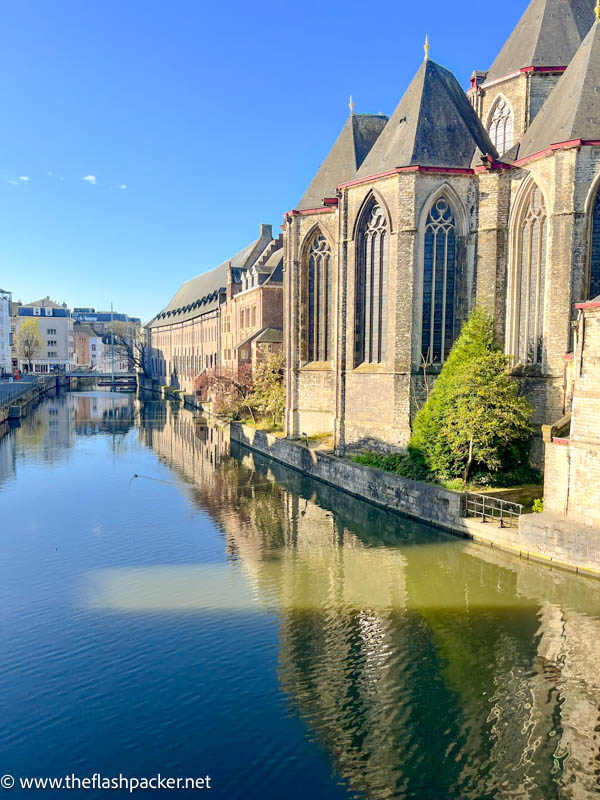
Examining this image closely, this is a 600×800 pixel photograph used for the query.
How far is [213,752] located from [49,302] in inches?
5821

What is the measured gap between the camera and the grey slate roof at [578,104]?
71.2 feet

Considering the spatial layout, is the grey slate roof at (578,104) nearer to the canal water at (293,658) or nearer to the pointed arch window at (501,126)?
the pointed arch window at (501,126)

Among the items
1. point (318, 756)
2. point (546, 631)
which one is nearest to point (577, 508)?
point (546, 631)

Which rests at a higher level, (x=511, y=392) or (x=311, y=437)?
(x=511, y=392)

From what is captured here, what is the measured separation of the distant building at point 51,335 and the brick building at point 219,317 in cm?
2947

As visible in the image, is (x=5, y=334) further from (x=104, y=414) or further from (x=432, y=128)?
(x=432, y=128)

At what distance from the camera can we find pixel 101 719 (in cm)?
1004

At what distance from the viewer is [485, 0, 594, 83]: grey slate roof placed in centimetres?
2919

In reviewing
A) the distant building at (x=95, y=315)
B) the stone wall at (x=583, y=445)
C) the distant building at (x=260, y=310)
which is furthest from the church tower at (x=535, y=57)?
the distant building at (x=95, y=315)

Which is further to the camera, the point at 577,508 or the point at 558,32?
the point at 558,32

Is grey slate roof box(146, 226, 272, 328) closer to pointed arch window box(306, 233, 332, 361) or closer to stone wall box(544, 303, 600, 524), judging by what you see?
pointed arch window box(306, 233, 332, 361)

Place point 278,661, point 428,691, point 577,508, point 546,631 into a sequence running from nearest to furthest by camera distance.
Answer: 1. point 428,691
2. point 278,661
3. point 546,631
4. point 577,508

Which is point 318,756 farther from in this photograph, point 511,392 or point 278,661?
point 511,392

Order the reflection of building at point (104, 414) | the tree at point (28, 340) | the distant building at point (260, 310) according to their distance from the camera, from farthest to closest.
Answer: the tree at point (28, 340) → the reflection of building at point (104, 414) → the distant building at point (260, 310)
